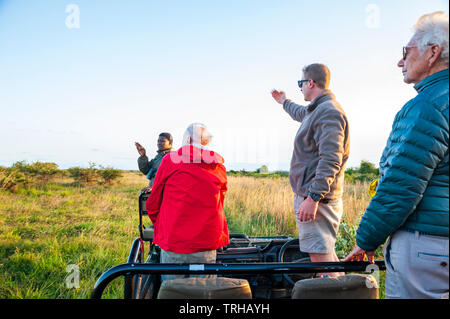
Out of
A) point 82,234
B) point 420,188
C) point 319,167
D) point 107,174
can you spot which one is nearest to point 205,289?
point 420,188

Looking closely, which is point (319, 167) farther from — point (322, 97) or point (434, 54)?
point (434, 54)

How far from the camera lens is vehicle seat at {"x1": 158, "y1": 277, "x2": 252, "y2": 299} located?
50.6 inches

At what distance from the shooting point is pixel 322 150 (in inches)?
92.1

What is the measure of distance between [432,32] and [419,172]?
27.2 inches

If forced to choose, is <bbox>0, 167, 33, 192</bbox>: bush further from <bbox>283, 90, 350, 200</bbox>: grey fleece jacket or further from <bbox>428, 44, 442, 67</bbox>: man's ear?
<bbox>428, 44, 442, 67</bbox>: man's ear

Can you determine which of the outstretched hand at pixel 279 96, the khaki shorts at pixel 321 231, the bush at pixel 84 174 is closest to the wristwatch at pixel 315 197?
the khaki shorts at pixel 321 231

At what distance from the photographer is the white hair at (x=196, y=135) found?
2584 millimetres

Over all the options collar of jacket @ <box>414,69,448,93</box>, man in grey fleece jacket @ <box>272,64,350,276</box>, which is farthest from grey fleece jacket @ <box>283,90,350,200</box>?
collar of jacket @ <box>414,69,448,93</box>

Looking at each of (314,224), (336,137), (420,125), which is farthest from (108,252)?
(420,125)

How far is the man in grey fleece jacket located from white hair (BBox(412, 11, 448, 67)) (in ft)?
3.03

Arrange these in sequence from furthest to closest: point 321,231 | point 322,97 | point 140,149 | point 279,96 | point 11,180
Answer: point 11,180
point 140,149
point 279,96
point 322,97
point 321,231

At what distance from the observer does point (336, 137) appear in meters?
2.35

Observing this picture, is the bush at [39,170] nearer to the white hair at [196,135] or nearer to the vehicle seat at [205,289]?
the white hair at [196,135]

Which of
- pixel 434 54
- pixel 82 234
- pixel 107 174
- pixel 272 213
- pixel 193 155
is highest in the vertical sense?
pixel 434 54
